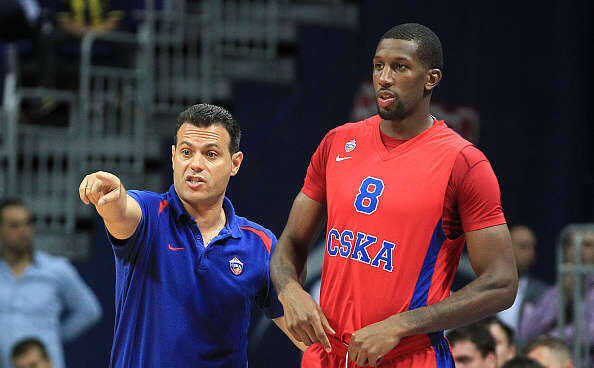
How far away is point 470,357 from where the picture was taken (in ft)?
17.0

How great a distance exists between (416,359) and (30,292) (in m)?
4.81

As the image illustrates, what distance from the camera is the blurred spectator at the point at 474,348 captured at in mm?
5172

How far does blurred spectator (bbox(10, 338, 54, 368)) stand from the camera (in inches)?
269

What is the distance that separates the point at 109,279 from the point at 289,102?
7.43ft

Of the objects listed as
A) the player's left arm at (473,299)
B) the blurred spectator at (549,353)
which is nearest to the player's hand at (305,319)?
the player's left arm at (473,299)

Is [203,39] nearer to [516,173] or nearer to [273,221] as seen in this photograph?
[273,221]

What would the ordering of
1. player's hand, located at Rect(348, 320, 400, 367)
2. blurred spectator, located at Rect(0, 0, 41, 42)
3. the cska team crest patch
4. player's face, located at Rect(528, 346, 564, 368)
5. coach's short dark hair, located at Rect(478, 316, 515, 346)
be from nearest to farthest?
player's hand, located at Rect(348, 320, 400, 367) → the cska team crest patch → player's face, located at Rect(528, 346, 564, 368) → coach's short dark hair, located at Rect(478, 316, 515, 346) → blurred spectator, located at Rect(0, 0, 41, 42)

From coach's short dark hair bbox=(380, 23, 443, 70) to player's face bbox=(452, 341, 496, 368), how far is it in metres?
2.29

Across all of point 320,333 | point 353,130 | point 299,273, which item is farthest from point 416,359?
point 353,130

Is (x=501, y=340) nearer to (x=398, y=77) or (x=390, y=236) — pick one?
(x=390, y=236)

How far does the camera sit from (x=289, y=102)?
357 inches

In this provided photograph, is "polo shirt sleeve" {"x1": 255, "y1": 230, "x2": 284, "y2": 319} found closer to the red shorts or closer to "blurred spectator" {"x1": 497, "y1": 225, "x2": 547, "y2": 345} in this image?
the red shorts

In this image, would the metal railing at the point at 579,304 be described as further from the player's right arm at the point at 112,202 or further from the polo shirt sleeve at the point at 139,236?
the player's right arm at the point at 112,202

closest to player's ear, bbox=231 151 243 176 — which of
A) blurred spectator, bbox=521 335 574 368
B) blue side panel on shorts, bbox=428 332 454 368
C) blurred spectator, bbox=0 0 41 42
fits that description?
blue side panel on shorts, bbox=428 332 454 368
